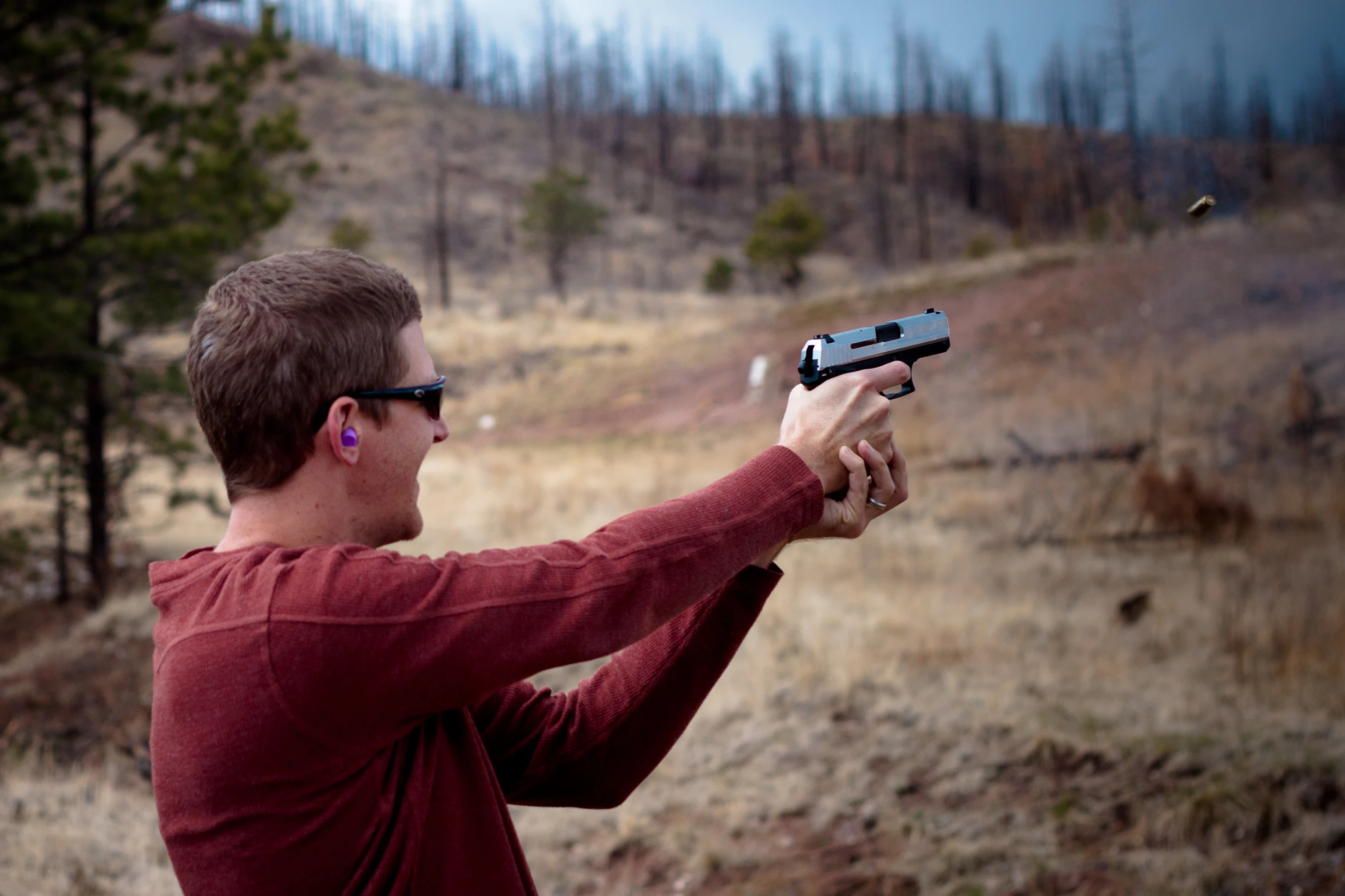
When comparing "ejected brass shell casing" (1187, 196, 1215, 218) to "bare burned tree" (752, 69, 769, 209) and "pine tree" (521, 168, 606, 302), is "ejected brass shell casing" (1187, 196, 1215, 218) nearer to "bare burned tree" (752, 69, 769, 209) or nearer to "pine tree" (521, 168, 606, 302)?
"pine tree" (521, 168, 606, 302)

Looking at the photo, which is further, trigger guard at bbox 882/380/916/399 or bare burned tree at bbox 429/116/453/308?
bare burned tree at bbox 429/116/453/308

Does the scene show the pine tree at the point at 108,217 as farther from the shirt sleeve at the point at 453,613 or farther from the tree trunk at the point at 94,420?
the shirt sleeve at the point at 453,613

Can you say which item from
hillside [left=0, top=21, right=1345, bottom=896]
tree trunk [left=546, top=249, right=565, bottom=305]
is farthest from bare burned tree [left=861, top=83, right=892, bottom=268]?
hillside [left=0, top=21, right=1345, bottom=896]

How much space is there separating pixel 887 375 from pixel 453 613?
74 centimetres

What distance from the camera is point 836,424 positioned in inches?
51.1

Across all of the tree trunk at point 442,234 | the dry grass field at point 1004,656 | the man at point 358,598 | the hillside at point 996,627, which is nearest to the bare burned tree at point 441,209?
the tree trunk at point 442,234

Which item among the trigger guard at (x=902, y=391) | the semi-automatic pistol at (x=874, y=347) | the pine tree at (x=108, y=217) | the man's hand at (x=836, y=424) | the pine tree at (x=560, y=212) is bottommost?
the man's hand at (x=836, y=424)

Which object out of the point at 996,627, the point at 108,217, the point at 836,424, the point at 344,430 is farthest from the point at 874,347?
the point at 108,217

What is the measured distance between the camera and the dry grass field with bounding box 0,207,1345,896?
142 inches

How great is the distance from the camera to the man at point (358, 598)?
1.00 meters

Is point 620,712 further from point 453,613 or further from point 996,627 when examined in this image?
point 996,627

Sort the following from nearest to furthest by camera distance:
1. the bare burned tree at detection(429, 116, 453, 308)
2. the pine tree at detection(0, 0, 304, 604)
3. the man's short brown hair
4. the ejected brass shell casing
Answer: the man's short brown hair < the ejected brass shell casing < the pine tree at detection(0, 0, 304, 604) < the bare burned tree at detection(429, 116, 453, 308)

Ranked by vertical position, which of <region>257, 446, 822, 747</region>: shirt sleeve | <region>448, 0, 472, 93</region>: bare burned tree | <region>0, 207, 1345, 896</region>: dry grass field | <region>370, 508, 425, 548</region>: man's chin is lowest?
<region>0, 207, 1345, 896</region>: dry grass field

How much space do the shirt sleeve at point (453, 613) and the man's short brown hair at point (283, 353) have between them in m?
0.15
